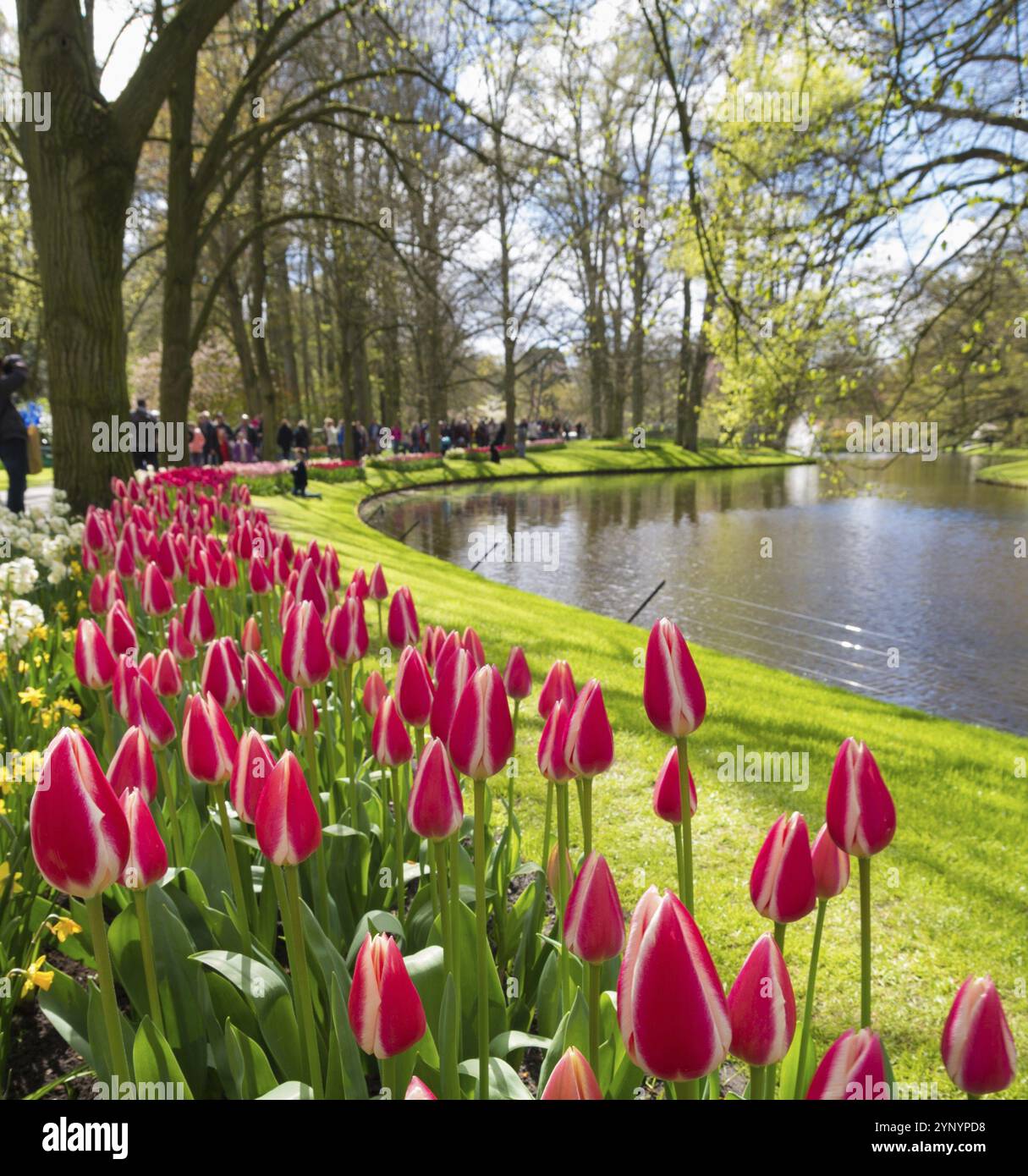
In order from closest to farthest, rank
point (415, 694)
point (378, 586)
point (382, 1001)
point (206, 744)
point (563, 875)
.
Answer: point (382, 1001)
point (563, 875)
point (206, 744)
point (415, 694)
point (378, 586)

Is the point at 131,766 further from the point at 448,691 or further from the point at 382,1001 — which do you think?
the point at 382,1001

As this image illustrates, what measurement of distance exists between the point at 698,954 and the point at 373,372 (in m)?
50.7

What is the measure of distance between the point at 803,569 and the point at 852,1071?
603 inches

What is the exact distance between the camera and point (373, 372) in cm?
4947

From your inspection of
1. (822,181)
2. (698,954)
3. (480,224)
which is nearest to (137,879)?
(698,954)

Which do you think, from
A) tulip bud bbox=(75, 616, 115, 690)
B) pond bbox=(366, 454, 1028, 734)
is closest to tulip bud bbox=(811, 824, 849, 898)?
tulip bud bbox=(75, 616, 115, 690)

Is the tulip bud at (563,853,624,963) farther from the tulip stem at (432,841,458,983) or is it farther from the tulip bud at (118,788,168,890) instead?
the tulip bud at (118,788,168,890)

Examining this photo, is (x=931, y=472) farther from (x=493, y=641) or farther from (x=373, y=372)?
(x=493, y=641)

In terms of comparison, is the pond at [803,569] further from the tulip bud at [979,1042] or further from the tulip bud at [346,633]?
the tulip bud at [979,1042]

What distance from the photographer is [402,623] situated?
2494 mm

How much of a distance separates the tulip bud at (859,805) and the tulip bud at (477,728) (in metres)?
0.49

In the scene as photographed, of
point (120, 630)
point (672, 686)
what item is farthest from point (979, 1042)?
point (120, 630)

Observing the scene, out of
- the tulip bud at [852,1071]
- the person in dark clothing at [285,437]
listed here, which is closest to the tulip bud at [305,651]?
the tulip bud at [852,1071]

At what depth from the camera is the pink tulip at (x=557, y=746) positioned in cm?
149
